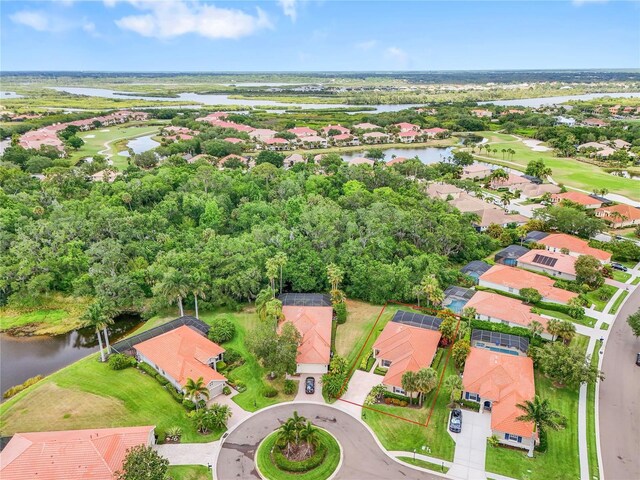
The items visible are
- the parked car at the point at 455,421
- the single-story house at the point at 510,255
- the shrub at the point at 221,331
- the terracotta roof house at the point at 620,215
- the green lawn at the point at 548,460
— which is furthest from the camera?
the terracotta roof house at the point at 620,215

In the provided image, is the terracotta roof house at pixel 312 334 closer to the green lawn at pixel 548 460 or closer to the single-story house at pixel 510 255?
the green lawn at pixel 548 460

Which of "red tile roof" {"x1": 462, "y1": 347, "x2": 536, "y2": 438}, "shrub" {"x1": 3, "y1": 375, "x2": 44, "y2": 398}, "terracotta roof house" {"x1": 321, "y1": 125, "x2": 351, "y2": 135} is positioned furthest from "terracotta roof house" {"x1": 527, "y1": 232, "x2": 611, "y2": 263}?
"terracotta roof house" {"x1": 321, "y1": 125, "x2": 351, "y2": 135}

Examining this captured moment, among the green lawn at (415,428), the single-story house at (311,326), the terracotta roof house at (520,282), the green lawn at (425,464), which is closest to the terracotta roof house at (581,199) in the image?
the terracotta roof house at (520,282)

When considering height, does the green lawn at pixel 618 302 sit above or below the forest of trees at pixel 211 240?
below

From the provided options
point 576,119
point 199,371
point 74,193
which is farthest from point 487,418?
point 576,119

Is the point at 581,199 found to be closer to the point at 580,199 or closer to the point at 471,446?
the point at 580,199

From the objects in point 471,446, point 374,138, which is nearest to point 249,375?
point 471,446

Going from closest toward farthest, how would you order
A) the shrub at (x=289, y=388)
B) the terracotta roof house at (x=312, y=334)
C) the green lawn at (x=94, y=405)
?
1. the green lawn at (x=94, y=405)
2. the shrub at (x=289, y=388)
3. the terracotta roof house at (x=312, y=334)

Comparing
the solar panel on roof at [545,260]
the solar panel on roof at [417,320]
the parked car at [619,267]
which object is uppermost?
the solar panel on roof at [545,260]

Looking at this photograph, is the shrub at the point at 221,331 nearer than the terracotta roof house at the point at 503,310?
Yes
